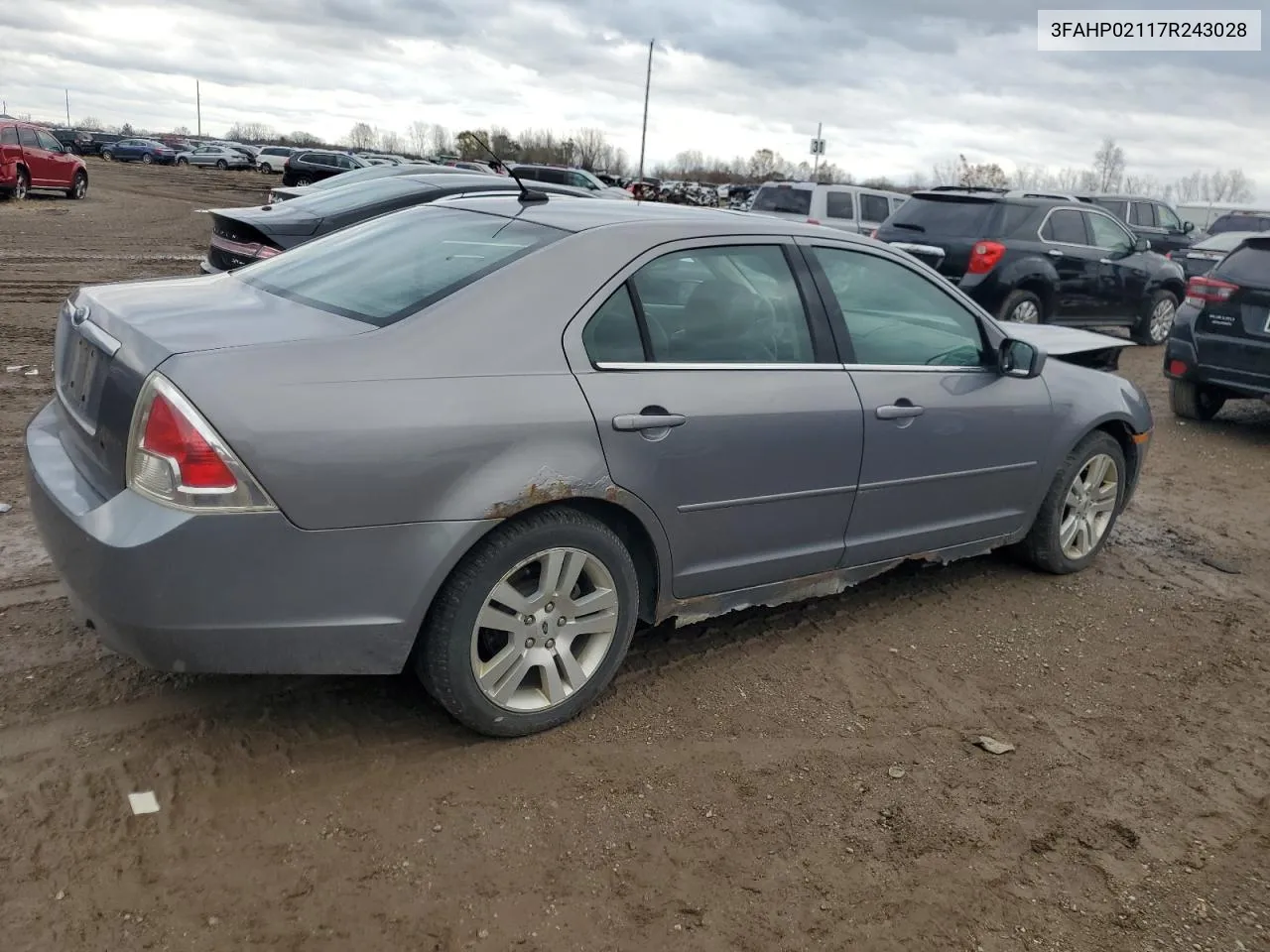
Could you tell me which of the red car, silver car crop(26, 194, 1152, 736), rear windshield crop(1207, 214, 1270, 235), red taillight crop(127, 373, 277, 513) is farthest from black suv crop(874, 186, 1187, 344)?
the red car

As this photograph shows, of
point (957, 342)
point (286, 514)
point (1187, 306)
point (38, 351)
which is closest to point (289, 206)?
point (38, 351)

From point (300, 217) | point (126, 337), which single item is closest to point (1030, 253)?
point (300, 217)

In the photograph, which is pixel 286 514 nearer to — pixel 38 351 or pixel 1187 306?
pixel 38 351

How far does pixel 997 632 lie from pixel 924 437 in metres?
0.94

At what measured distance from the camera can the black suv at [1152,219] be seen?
62.0 ft

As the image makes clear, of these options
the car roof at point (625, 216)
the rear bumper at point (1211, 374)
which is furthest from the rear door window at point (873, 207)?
the car roof at point (625, 216)

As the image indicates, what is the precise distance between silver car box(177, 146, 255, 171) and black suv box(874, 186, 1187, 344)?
56.2 meters

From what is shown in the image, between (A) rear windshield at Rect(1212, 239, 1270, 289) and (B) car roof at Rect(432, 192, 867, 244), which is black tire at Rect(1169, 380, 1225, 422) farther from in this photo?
(B) car roof at Rect(432, 192, 867, 244)

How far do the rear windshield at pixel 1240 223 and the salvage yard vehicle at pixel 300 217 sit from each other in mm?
18469

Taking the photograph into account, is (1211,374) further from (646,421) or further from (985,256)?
(646,421)

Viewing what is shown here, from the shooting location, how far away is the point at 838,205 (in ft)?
55.9

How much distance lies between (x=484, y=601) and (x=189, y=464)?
0.89 metres

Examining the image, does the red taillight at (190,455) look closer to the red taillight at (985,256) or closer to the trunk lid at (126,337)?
the trunk lid at (126,337)

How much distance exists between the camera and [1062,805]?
322 cm
